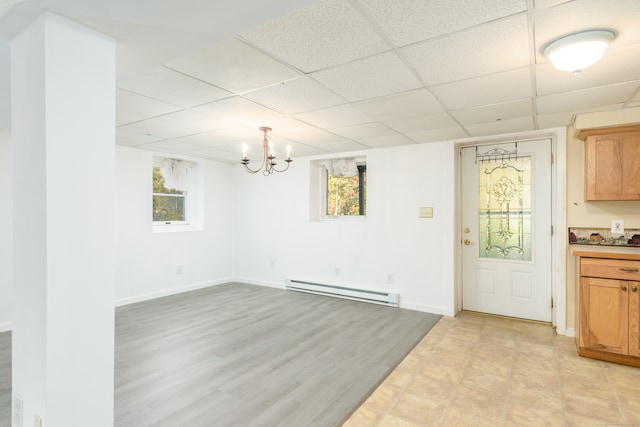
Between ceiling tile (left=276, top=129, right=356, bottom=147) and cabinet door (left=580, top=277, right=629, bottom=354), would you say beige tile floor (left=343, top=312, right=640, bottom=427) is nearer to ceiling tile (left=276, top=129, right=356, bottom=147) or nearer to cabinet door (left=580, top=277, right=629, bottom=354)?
cabinet door (left=580, top=277, right=629, bottom=354)

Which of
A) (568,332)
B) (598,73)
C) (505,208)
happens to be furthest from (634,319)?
(598,73)

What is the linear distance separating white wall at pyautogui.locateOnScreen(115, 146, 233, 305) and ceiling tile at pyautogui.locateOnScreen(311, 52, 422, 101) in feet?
12.2

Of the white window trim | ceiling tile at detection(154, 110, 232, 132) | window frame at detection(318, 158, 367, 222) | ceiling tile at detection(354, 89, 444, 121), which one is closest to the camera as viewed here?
ceiling tile at detection(354, 89, 444, 121)

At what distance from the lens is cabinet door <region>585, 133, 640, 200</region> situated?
3195 millimetres

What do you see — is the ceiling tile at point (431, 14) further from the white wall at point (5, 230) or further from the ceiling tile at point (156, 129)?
the white wall at point (5, 230)

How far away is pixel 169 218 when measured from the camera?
570cm

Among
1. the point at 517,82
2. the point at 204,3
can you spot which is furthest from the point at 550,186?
the point at 204,3

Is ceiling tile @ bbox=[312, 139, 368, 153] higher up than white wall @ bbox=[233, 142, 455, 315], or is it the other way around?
ceiling tile @ bbox=[312, 139, 368, 153]

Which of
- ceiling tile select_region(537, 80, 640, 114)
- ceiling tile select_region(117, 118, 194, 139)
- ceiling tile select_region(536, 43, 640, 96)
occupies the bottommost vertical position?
ceiling tile select_region(537, 80, 640, 114)

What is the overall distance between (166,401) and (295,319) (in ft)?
6.58

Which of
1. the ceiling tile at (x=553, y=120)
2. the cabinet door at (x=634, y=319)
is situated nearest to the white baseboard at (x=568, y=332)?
the cabinet door at (x=634, y=319)

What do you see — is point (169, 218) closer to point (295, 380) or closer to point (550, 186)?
point (295, 380)

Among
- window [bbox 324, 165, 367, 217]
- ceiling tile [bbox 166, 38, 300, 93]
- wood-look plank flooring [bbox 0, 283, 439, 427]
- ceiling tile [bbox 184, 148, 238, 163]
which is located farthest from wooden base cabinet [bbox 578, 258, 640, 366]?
ceiling tile [bbox 184, 148, 238, 163]

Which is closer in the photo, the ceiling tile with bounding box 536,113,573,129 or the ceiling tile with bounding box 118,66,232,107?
the ceiling tile with bounding box 118,66,232,107
